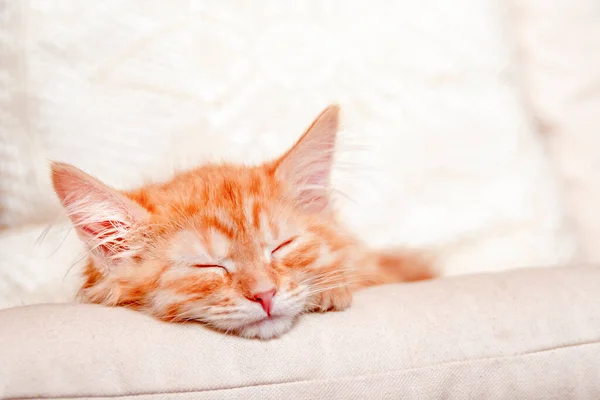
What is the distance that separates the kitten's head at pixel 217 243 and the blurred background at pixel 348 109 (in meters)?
0.33

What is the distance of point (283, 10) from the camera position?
195 cm

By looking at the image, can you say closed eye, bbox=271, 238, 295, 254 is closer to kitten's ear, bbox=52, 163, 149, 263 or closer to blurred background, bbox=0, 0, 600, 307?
kitten's ear, bbox=52, 163, 149, 263

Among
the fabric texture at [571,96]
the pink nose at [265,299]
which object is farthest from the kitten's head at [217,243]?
the fabric texture at [571,96]

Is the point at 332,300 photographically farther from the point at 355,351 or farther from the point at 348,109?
the point at 348,109

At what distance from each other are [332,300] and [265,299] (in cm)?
17

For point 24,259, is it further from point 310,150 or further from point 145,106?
point 310,150

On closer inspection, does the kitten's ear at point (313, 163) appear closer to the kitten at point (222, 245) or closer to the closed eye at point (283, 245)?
the kitten at point (222, 245)

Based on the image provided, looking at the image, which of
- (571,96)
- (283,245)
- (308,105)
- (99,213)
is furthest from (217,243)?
(571,96)

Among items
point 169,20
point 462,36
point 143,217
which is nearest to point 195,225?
point 143,217

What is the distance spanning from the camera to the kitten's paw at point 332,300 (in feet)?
4.27

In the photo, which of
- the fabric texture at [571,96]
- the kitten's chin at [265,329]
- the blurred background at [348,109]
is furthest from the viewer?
the fabric texture at [571,96]

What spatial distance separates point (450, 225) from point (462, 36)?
1.95ft

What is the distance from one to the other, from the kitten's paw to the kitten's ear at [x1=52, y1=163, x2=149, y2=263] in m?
0.39

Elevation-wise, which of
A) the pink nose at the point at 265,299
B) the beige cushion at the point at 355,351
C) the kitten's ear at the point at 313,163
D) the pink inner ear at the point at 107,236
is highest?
the kitten's ear at the point at 313,163
